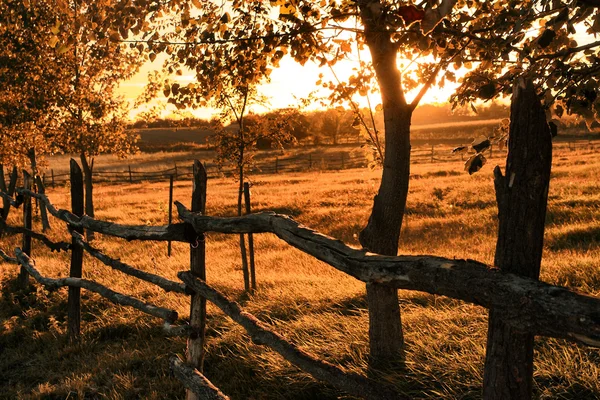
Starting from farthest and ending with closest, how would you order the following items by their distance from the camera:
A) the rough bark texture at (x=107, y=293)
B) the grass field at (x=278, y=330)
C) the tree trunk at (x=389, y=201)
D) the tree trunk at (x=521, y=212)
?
1. the rough bark texture at (x=107, y=293)
2. the tree trunk at (x=389, y=201)
3. the grass field at (x=278, y=330)
4. the tree trunk at (x=521, y=212)

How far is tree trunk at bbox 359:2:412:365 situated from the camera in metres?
5.00

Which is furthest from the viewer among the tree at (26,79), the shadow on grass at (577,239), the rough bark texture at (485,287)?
the tree at (26,79)

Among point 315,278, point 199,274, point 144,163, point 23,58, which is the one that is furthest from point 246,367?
point 144,163

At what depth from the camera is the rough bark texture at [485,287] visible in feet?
6.00

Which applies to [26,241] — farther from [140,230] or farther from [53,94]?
[53,94]

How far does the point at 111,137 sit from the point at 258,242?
597 centimetres

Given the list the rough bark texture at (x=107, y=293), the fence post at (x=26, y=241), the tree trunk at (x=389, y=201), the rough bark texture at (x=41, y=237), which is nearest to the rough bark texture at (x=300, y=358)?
the rough bark texture at (x=107, y=293)

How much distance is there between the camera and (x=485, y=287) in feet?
7.04

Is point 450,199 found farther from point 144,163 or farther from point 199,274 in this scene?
point 144,163

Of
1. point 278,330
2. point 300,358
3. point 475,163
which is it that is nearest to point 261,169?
point 278,330

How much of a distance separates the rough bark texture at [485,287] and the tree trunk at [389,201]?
6.93 ft

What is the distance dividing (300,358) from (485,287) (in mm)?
1681

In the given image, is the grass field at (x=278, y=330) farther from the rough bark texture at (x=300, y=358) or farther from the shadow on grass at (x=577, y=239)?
the rough bark texture at (x=300, y=358)

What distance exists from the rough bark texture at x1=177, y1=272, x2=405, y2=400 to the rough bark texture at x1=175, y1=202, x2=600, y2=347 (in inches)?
26.7
